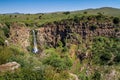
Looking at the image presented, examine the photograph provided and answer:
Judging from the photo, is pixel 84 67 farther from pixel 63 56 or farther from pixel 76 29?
Result: pixel 76 29

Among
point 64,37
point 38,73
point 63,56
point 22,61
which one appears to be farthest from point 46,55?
point 38,73

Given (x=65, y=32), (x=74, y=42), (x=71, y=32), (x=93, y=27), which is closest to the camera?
(x=93, y=27)

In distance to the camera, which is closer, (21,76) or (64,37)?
(21,76)

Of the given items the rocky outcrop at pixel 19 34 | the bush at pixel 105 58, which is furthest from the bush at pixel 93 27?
the rocky outcrop at pixel 19 34

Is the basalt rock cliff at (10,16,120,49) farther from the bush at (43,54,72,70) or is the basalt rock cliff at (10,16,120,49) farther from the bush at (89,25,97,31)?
the bush at (43,54,72,70)

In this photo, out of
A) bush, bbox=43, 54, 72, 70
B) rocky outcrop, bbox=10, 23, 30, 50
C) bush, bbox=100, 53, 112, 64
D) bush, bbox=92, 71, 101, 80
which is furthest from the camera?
rocky outcrop, bbox=10, 23, 30, 50

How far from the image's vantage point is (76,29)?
95500 mm

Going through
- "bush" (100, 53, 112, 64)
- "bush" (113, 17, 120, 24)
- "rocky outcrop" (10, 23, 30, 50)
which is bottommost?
"bush" (100, 53, 112, 64)

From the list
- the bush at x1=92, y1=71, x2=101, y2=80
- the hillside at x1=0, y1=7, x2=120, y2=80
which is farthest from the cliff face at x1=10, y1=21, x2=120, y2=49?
the bush at x1=92, y1=71, x2=101, y2=80

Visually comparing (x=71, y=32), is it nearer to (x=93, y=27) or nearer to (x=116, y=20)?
(x=93, y=27)

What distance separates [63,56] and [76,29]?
420 inches

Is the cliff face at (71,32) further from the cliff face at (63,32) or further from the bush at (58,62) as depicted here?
the bush at (58,62)

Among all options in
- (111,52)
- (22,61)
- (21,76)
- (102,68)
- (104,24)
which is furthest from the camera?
(104,24)

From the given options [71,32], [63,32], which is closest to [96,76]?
[71,32]
